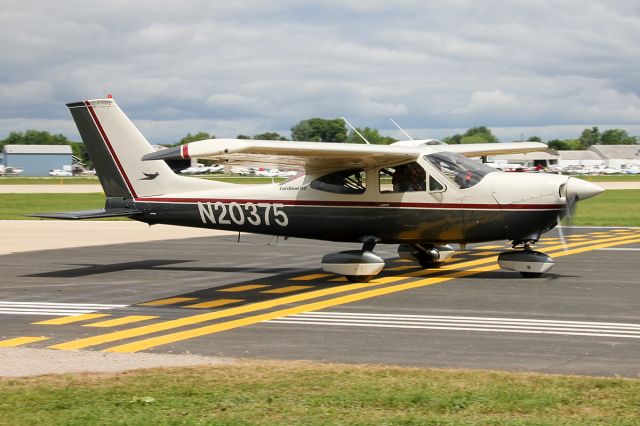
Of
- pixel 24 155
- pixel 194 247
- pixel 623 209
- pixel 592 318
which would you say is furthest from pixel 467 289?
pixel 24 155

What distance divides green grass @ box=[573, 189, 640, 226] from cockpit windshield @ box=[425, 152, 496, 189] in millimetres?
13499

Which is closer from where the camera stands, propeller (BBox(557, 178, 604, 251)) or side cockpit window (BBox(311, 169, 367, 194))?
propeller (BBox(557, 178, 604, 251))

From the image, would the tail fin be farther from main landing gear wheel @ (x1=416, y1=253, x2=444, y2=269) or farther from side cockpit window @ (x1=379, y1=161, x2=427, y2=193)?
main landing gear wheel @ (x1=416, y1=253, x2=444, y2=269)

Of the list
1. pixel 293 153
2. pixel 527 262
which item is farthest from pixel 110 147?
pixel 527 262

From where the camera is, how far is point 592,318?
37.1ft

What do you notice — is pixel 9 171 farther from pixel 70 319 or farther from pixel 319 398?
pixel 319 398

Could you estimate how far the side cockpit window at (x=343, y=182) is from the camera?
623 inches

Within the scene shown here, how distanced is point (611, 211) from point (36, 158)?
A: 14684 cm

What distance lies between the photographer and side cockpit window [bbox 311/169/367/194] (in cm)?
1581

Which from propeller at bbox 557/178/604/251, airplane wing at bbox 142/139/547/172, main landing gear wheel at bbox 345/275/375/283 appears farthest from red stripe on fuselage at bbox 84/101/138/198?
propeller at bbox 557/178/604/251

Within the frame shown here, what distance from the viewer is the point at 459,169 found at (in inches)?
602

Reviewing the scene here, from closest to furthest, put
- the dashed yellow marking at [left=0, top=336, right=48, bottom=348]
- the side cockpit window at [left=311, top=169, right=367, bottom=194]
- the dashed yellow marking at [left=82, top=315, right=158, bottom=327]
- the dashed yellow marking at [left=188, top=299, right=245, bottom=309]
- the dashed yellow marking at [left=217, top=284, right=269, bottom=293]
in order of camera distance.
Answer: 1. the dashed yellow marking at [left=0, top=336, right=48, bottom=348]
2. the dashed yellow marking at [left=82, top=315, right=158, bottom=327]
3. the dashed yellow marking at [left=188, top=299, right=245, bottom=309]
4. the dashed yellow marking at [left=217, top=284, right=269, bottom=293]
5. the side cockpit window at [left=311, top=169, right=367, bottom=194]

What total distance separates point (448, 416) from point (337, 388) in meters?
1.21

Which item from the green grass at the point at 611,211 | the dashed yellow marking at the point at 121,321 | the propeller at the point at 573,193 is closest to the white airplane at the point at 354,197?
the propeller at the point at 573,193
